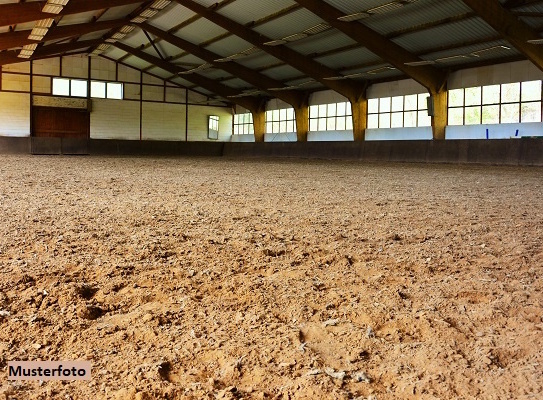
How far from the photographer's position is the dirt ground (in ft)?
5.88

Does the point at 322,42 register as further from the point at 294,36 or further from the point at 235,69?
the point at 235,69

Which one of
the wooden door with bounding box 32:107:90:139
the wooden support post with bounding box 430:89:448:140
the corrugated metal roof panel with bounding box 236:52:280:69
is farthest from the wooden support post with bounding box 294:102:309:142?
the wooden door with bounding box 32:107:90:139

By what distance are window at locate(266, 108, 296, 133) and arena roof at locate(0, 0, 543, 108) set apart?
243cm

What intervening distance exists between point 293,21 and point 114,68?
18036mm

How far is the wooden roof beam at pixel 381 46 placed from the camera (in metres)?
18.4

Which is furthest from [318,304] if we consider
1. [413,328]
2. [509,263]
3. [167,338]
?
[509,263]

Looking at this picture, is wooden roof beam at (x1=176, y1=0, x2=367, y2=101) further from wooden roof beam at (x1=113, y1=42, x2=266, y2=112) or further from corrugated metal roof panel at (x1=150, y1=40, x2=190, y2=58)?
wooden roof beam at (x1=113, y1=42, x2=266, y2=112)

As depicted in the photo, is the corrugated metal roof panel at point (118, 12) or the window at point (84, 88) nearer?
the corrugated metal roof panel at point (118, 12)

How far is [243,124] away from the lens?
38.9 m

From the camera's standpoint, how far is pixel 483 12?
15352 mm

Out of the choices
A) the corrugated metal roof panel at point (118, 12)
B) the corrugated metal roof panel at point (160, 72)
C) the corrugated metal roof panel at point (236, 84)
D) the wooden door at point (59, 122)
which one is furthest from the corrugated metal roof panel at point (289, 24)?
the wooden door at point (59, 122)

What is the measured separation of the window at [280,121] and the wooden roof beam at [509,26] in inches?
713

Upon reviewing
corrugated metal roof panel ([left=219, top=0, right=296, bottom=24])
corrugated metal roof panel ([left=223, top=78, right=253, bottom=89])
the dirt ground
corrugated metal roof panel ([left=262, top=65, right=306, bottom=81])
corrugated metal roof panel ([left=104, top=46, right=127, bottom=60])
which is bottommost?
the dirt ground

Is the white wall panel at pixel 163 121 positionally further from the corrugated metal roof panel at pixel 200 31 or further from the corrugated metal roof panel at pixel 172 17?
the corrugated metal roof panel at pixel 172 17
